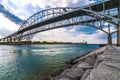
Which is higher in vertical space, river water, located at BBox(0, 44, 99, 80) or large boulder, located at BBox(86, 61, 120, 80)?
large boulder, located at BBox(86, 61, 120, 80)

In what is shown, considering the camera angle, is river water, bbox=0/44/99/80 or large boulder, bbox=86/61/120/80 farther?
river water, bbox=0/44/99/80

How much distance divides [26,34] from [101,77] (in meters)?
87.8

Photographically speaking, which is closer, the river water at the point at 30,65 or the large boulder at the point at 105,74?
the large boulder at the point at 105,74

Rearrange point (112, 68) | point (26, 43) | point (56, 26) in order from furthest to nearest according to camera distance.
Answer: point (26, 43), point (56, 26), point (112, 68)

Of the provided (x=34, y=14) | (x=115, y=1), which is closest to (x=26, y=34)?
(x=34, y=14)

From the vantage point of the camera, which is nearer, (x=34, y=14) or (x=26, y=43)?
(x=34, y=14)

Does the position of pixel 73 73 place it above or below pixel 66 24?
below

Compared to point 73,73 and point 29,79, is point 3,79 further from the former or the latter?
point 73,73

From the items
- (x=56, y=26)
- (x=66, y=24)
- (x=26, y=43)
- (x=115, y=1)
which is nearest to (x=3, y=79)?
(x=115, y=1)

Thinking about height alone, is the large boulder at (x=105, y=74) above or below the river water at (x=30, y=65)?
above

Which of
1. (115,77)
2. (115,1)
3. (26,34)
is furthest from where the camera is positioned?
(26,34)

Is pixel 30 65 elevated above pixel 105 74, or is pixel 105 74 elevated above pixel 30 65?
pixel 105 74

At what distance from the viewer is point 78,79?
34.3 feet

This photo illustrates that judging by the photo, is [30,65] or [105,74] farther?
[30,65]
